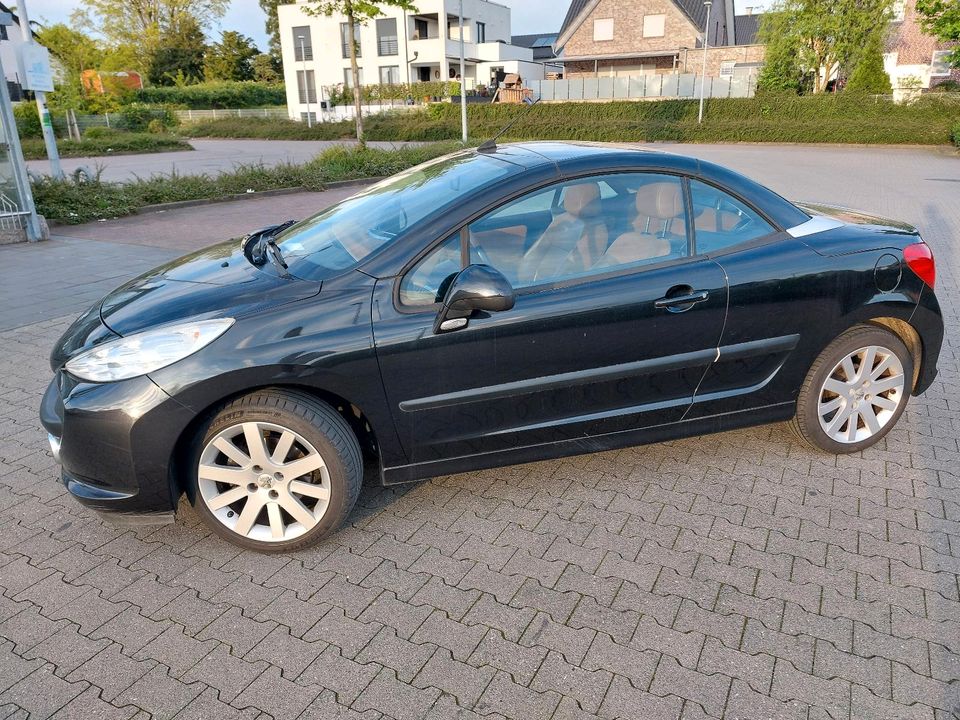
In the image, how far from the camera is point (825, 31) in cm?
3409

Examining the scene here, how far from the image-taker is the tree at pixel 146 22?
62562 mm

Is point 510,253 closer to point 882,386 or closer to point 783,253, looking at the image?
point 783,253

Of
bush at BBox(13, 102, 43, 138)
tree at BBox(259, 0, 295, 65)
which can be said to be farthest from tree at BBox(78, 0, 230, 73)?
bush at BBox(13, 102, 43, 138)

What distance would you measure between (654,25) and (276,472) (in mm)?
55321

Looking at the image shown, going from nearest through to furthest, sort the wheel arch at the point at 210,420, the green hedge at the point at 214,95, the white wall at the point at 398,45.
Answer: the wheel arch at the point at 210,420, the white wall at the point at 398,45, the green hedge at the point at 214,95

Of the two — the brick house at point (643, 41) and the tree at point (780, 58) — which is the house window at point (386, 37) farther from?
the tree at point (780, 58)

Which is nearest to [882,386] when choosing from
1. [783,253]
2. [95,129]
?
[783,253]

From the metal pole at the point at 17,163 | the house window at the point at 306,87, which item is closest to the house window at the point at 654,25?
the house window at the point at 306,87

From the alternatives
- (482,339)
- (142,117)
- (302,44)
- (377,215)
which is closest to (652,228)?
(482,339)

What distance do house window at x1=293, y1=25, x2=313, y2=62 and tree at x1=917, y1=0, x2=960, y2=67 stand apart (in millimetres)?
41435

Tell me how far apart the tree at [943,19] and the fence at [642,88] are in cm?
1387

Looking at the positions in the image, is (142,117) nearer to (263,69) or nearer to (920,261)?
(263,69)

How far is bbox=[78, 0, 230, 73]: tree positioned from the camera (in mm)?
62562

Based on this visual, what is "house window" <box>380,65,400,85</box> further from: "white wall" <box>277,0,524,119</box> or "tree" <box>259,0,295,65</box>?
"tree" <box>259,0,295,65</box>
